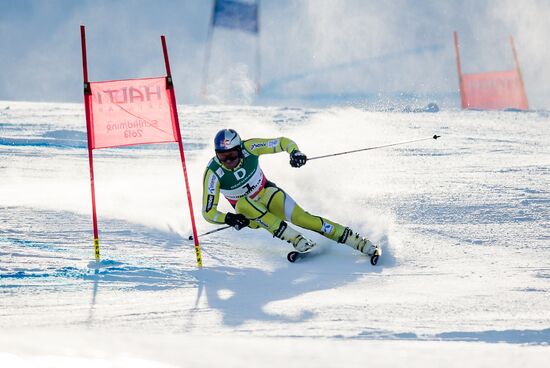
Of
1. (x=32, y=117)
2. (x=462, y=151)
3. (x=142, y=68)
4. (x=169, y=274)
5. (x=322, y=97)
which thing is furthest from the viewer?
(x=142, y=68)

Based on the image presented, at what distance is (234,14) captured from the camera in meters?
24.1

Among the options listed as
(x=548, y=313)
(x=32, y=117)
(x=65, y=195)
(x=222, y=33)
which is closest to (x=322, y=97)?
(x=222, y=33)

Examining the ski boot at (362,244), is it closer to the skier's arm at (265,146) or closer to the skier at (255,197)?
the skier at (255,197)

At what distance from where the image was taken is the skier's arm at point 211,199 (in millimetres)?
6231

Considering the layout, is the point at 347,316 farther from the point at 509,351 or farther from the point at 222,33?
the point at 222,33

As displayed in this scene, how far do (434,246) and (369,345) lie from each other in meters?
2.95

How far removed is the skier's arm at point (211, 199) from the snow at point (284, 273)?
0.35 m

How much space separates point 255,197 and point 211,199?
1.58 feet

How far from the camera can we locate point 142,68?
40.8m

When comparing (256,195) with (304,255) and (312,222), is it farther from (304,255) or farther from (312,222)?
(304,255)

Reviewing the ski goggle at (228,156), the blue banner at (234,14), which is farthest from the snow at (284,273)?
the blue banner at (234,14)

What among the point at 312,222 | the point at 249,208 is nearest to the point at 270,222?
the point at 249,208

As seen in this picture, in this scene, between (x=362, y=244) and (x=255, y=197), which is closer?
(x=362, y=244)

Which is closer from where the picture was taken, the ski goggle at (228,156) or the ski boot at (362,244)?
the ski boot at (362,244)
